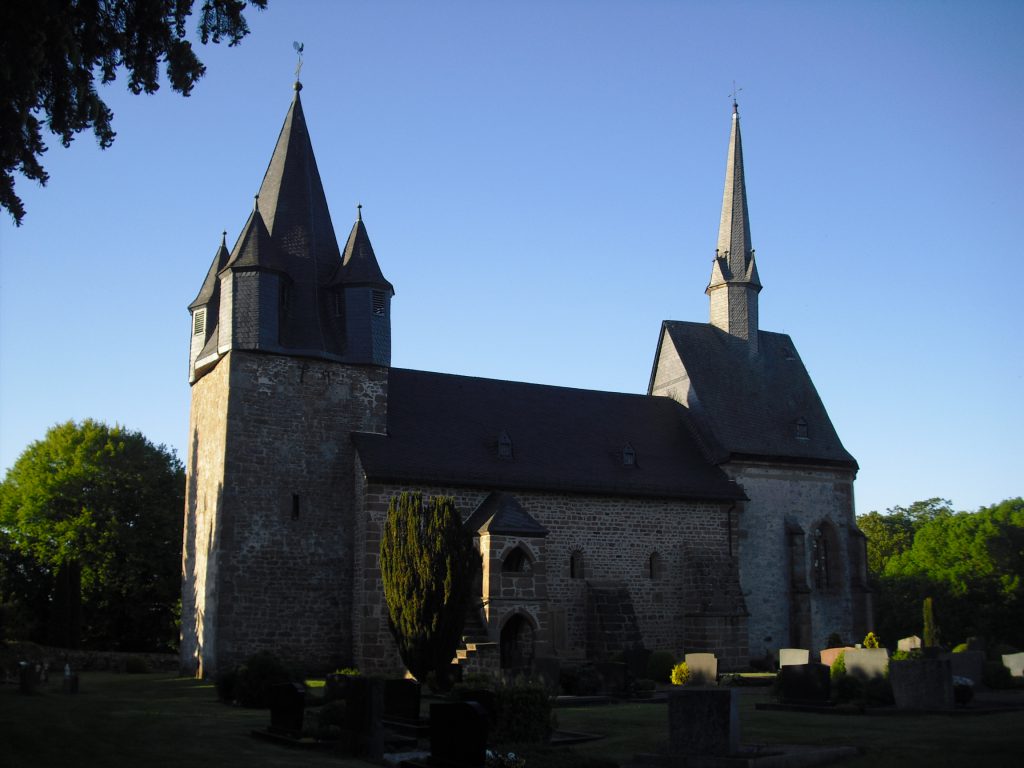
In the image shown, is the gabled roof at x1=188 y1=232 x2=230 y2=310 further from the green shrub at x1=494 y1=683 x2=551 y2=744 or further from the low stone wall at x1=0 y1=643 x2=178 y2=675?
the green shrub at x1=494 y1=683 x2=551 y2=744

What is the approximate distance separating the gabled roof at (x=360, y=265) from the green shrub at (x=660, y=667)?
12.4 m

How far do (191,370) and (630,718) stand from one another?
1783 cm

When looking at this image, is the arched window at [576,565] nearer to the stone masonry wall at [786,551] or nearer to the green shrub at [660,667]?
the green shrub at [660,667]

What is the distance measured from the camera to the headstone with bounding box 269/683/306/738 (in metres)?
15.5

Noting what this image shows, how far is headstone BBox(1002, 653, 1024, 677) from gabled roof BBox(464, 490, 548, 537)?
38.2ft

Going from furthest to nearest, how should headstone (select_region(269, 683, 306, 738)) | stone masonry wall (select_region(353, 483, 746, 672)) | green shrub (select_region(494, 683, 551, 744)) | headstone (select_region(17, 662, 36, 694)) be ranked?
stone masonry wall (select_region(353, 483, 746, 672))
headstone (select_region(17, 662, 36, 694))
headstone (select_region(269, 683, 306, 738))
green shrub (select_region(494, 683, 551, 744))

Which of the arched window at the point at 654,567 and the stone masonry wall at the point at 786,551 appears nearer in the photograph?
the arched window at the point at 654,567

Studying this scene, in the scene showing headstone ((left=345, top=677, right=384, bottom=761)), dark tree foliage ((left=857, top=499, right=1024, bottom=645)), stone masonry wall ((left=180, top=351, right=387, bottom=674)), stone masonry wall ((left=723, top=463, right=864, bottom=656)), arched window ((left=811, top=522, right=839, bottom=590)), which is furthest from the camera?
dark tree foliage ((left=857, top=499, right=1024, bottom=645))

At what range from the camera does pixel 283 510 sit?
27.6 metres

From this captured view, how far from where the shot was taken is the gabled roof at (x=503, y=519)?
90.0 ft

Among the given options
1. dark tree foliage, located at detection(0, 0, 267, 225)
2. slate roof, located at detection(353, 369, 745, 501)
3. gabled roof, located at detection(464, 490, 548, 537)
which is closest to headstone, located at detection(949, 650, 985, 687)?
gabled roof, located at detection(464, 490, 548, 537)

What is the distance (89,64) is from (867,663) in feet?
58.8

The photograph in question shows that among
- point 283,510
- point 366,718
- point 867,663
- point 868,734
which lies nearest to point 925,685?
point 867,663

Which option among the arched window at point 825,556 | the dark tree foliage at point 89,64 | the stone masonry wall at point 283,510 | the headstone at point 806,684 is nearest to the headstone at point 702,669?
the headstone at point 806,684
